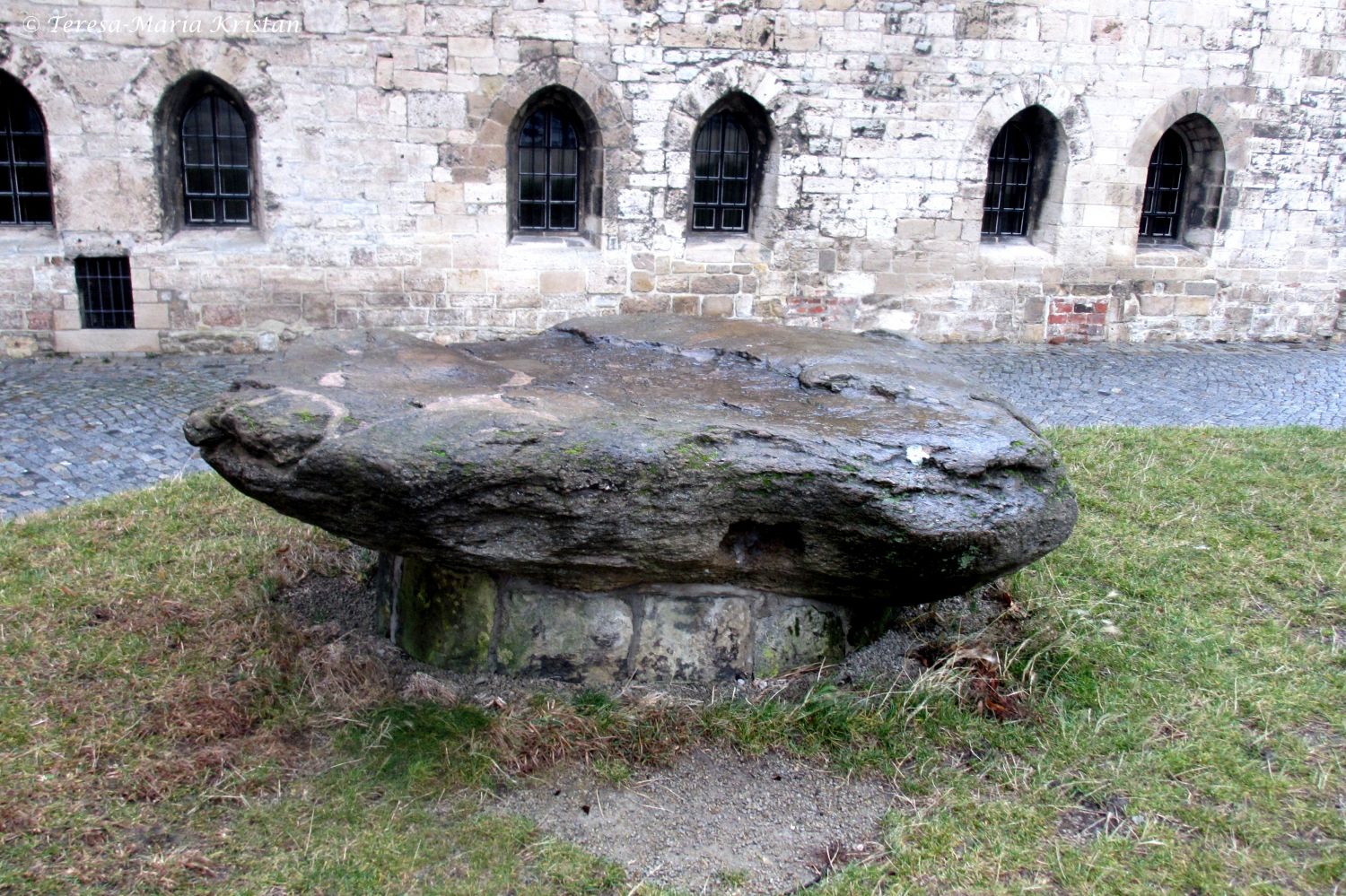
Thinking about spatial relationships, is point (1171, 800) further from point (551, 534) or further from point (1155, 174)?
point (1155, 174)

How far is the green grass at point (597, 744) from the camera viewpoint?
9.42 feet

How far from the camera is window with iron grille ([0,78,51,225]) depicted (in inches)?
350

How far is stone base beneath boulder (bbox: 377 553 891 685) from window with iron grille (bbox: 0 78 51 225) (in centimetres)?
738

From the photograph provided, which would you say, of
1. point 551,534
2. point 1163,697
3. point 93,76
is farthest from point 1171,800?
point 93,76

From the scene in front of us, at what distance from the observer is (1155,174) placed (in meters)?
11.2

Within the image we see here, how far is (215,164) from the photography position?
9.32 m

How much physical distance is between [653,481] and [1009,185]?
28.6 feet

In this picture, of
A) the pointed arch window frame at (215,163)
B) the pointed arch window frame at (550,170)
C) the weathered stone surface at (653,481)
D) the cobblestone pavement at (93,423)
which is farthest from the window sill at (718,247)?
the weathered stone surface at (653,481)

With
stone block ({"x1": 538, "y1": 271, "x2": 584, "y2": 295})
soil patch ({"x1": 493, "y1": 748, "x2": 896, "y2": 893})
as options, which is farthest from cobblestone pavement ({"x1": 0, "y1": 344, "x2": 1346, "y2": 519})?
soil patch ({"x1": 493, "y1": 748, "x2": 896, "y2": 893})

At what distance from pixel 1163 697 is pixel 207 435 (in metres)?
3.21

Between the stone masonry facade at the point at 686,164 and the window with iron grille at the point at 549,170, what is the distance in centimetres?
18

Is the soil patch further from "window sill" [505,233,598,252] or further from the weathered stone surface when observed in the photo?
"window sill" [505,233,598,252]

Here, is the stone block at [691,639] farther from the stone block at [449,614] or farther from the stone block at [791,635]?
the stone block at [449,614]

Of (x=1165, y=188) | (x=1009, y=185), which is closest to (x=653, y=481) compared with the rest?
(x=1009, y=185)
